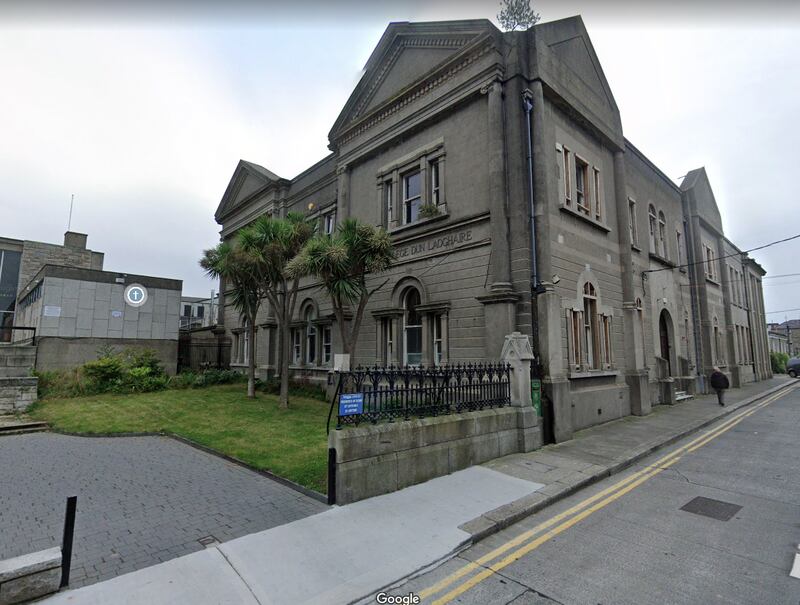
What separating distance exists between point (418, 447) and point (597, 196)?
41.8 feet

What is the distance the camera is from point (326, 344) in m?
19.8

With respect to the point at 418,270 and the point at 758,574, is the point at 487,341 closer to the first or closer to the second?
the point at 418,270

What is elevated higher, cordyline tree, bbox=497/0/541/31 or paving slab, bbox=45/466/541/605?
cordyline tree, bbox=497/0/541/31

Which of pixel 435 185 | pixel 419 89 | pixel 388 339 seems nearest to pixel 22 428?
pixel 388 339

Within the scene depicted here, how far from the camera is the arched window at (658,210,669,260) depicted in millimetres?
21062

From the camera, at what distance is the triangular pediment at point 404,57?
14.2 metres

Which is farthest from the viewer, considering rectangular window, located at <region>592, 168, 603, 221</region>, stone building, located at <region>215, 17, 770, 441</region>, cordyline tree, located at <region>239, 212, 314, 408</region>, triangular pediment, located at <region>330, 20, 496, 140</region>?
cordyline tree, located at <region>239, 212, 314, 408</region>

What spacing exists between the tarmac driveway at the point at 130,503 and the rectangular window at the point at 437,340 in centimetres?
724

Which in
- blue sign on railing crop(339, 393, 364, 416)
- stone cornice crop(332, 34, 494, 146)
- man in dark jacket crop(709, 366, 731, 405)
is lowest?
man in dark jacket crop(709, 366, 731, 405)

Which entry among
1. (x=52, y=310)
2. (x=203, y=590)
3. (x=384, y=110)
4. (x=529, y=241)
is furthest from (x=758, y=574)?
(x=52, y=310)

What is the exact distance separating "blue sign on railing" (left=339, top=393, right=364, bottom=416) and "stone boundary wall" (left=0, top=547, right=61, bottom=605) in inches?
139

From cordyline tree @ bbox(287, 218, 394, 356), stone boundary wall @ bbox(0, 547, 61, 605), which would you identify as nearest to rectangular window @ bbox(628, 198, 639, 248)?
cordyline tree @ bbox(287, 218, 394, 356)

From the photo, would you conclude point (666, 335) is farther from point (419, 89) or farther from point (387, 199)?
point (419, 89)

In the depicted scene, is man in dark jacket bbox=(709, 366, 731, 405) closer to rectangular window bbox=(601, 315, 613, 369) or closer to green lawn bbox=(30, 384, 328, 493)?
rectangular window bbox=(601, 315, 613, 369)
